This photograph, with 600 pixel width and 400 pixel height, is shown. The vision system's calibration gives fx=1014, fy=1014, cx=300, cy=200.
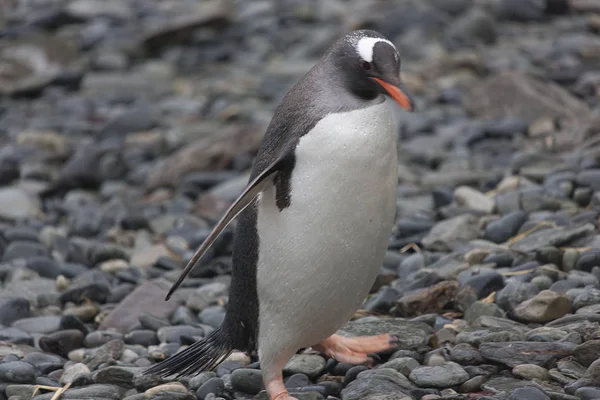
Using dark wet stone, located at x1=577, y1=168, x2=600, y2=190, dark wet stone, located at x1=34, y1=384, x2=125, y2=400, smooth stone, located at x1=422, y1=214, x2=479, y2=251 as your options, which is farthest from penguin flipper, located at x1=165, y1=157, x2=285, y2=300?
dark wet stone, located at x1=577, y1=168, x2=600, y2=190

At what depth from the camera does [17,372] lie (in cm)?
450

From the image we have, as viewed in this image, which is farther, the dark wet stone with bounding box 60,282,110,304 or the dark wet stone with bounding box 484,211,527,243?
the dark wet stone with bounding box 484,211,527,243

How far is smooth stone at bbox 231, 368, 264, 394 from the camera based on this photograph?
4.46 meters

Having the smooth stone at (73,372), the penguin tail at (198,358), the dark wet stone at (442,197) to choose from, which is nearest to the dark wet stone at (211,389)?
the penguin tail at (198,358)

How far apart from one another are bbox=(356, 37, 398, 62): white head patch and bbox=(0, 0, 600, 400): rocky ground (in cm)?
130

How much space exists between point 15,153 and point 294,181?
18.9 ft

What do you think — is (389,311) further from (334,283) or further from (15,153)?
(15,153)

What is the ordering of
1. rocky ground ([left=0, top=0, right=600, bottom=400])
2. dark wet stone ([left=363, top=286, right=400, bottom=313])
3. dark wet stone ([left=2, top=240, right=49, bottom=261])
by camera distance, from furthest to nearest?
1. dark wet stone ([left=2, top=240, right=49, bottom=261])
2. dark wet stone ([left=363, top=286, right=400, bottom=313])
3. rocky ground ([left=0, top=0, right=600, bottom=400])

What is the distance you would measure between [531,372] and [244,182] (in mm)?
4171

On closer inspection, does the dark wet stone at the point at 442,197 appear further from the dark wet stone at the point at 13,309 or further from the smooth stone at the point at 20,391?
the smooth stone at the point at 20,391

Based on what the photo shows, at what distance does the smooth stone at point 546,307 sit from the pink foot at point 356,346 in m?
0.64

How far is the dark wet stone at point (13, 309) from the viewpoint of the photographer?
5.49m

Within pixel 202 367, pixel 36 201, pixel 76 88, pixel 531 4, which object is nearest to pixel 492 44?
pixel 531 4

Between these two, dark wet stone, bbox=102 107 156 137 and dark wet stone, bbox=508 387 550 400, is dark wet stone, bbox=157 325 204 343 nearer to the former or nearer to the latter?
dark wet stone, bbox=508 387 550 400
